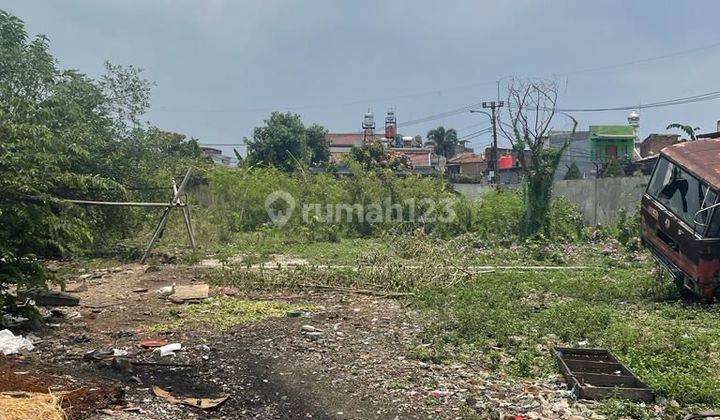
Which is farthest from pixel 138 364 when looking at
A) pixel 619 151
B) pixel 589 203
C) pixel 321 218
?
pixel 619 151

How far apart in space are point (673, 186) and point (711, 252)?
1497 mm

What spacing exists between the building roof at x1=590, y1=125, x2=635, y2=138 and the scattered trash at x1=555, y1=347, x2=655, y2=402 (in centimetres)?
3523

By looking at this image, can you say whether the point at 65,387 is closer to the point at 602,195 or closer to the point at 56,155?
the point at 56,155

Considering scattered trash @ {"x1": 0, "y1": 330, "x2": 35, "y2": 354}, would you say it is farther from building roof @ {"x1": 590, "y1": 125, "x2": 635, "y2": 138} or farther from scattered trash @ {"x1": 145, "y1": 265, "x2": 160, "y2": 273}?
building roof @ {"x1": 590, "y1": 125, "x2": 635, "y2": 138}

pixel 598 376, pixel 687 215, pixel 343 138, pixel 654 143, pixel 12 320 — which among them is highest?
pixel 343 138

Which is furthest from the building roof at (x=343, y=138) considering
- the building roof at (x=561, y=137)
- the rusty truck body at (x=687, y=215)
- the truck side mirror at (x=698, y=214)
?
the truck side mirror at (x=698, y=214)

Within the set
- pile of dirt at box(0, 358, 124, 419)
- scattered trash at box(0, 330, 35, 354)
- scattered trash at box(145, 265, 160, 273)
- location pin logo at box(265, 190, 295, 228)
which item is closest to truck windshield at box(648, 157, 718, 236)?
pile of dirt at box(0, 358, 124, 419)

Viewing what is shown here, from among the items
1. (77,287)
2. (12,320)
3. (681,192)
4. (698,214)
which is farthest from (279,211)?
(698,214)

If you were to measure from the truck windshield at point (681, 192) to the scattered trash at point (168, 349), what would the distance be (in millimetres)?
6712

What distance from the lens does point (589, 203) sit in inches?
802

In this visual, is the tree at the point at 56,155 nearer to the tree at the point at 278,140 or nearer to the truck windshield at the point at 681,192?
the truck windshield at the point at 681,192

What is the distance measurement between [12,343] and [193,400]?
2560 millimetres

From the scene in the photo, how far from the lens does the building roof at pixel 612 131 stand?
1511 inches

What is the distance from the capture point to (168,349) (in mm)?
6512
